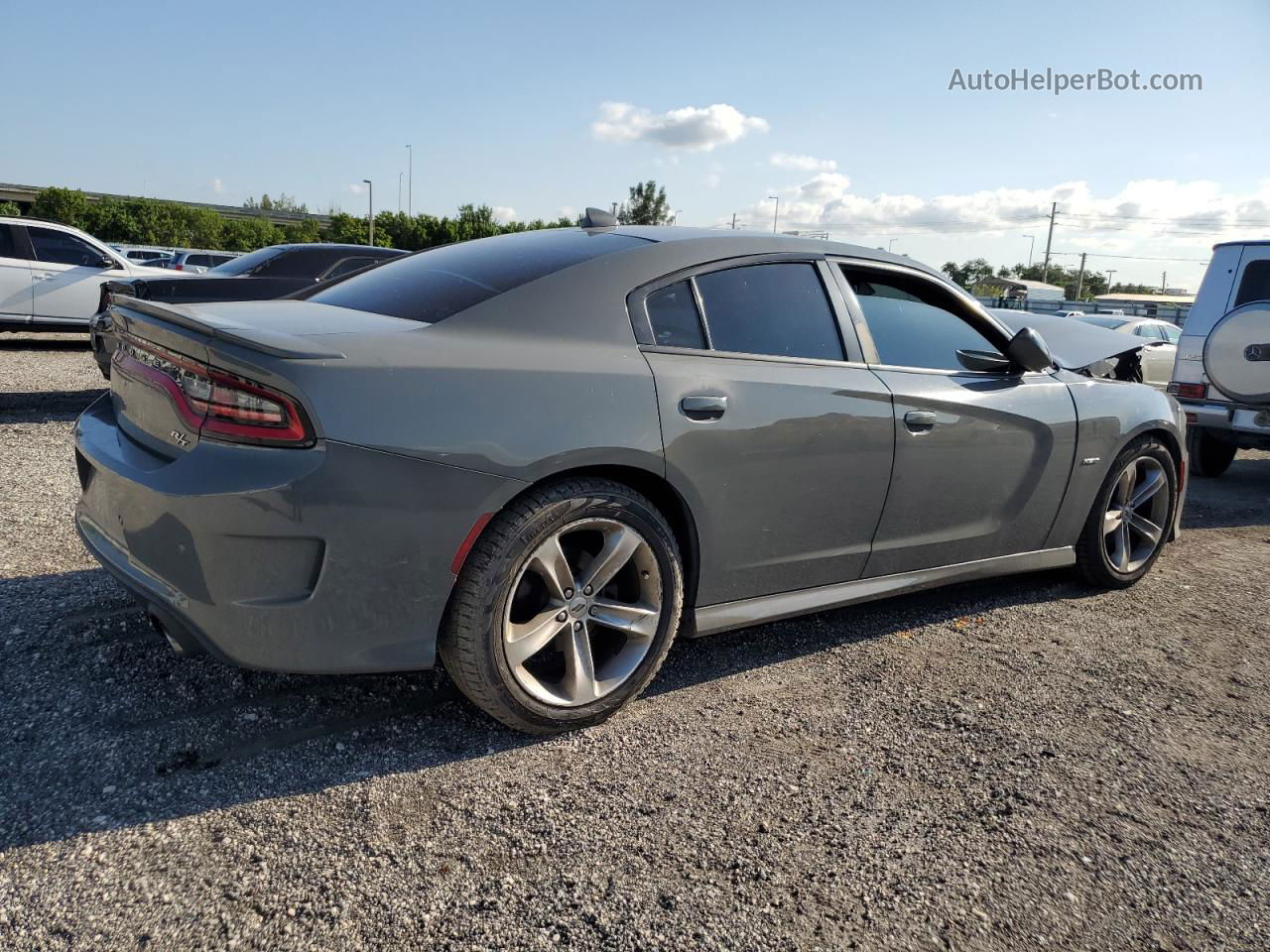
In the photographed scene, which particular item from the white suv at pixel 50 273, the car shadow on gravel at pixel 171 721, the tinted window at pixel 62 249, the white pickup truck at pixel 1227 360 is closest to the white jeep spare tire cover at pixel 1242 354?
the white pickup truck at pixel 1227 360

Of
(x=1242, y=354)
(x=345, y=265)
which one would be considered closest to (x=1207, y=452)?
(x=1242, y=354)

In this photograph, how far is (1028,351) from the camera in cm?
375

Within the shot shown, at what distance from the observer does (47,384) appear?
8.82 metres

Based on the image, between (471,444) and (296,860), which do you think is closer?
(296,860)

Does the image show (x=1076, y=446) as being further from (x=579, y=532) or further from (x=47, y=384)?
(x=47, y=384)

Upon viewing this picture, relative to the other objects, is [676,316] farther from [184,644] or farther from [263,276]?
[263,276]

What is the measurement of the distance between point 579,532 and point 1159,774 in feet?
6.08

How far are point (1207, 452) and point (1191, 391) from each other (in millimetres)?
780

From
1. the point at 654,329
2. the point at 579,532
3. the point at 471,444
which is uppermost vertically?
the point at 654,329

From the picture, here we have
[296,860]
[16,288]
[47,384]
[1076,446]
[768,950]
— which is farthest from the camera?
[16,288]

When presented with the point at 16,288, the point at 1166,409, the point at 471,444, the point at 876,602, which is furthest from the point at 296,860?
the point at 16,288

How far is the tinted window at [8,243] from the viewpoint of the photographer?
1108cm

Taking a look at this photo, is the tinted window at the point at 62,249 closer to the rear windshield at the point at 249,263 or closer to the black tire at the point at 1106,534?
the rear windshield at the point at 249,263

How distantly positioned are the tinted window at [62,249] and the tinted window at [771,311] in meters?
11.3
